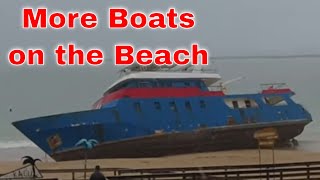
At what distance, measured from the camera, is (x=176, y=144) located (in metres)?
34.9

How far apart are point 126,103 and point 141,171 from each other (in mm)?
18092

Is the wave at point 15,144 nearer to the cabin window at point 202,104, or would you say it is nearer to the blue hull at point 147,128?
the blue hull at point 147,128

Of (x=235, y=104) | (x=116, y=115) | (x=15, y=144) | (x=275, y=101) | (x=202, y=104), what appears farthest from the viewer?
(x=15, y=144)

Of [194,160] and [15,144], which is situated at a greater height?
[194,160]

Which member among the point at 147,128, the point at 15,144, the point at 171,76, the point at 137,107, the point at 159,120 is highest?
the point at 171,76

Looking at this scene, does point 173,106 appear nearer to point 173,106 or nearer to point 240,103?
point 173,106

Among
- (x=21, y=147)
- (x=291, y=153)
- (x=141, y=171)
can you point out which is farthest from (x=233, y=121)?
(x=21, y=147)

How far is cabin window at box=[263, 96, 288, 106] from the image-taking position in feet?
127

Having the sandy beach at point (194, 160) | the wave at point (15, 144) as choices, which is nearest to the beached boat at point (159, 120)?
the sandy beach at point (194, 160)

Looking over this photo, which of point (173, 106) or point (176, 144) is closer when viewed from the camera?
point (176, 144)

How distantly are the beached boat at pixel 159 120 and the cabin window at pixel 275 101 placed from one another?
0.21m

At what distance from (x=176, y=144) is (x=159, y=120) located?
5.59 ft

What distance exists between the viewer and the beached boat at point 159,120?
33.6 m

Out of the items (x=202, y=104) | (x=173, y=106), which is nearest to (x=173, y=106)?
(x=173, y=106)
